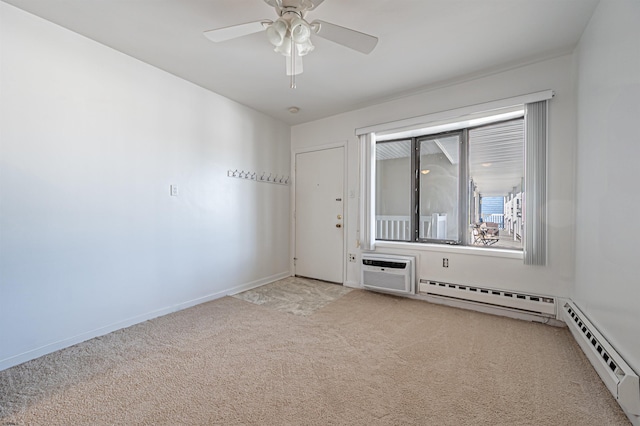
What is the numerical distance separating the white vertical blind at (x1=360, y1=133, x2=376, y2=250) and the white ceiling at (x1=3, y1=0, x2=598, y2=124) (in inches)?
26.7

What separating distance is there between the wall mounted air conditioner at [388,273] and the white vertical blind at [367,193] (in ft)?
0.72

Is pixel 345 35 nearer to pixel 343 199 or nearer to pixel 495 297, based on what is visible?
pixel 343 199

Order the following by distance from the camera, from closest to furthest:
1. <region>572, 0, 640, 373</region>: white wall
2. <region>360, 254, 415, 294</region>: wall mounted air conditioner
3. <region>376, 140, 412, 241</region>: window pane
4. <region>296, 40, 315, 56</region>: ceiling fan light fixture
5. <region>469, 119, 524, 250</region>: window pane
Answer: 1. <region>572, 0, 640, 373</region>: white wall
2. <region>296, 40, 315, 56</region>: ceiling fan light fixture
3. <region>469, 119, 524, 250</region>: window pane
4. <region>360, 254, 415, 294</region>: wall mounted air conditioner
5. <region>376, 140, 412, 241</region>: window pane

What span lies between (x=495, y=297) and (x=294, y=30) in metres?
2.95

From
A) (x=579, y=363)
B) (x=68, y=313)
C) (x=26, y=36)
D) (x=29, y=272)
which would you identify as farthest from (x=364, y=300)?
(x=26, y=36)

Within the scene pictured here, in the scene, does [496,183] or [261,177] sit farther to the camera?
[261,177]

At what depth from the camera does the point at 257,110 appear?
3.73 meters

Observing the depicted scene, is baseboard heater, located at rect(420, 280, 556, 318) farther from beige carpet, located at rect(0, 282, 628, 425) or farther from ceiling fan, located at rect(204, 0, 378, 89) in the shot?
ceiling fan, located at rect(204, 0, 378, 89)

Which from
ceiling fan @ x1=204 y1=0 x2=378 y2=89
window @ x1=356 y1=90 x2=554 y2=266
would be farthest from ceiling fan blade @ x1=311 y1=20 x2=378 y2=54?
window @ x1=356 y1=90 x2=554 y2=266

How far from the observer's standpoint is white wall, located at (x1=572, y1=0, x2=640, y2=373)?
142 cm

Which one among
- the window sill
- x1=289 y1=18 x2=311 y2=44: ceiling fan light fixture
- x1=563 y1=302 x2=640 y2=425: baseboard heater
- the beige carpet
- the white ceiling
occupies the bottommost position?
the beige carpet

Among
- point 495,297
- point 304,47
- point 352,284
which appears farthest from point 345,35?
point 352,284

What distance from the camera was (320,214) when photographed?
13.3 feet

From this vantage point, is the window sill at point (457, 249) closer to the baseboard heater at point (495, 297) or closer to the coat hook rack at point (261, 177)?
the baseboard heater at point (495, 297)
